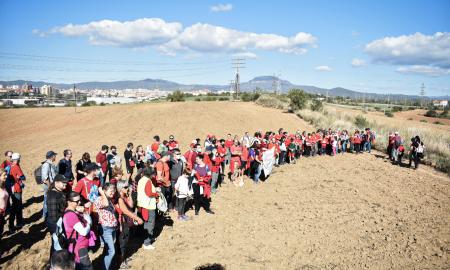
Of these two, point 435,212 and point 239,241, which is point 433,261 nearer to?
point 435,212

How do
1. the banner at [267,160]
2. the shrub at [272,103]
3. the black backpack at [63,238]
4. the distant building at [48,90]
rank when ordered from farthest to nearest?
the distant building at [48,90]
the shrub at [272,103]
the banner at [267,160]
the black backpack at [63,238]

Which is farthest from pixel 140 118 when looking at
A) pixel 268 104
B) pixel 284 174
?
pixel 284 174

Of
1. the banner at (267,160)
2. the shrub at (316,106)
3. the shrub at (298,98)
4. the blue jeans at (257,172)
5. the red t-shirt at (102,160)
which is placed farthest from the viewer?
the shrub at (298,98)

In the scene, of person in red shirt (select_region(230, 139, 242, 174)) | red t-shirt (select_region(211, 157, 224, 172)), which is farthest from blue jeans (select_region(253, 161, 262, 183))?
red t-shirt (select_region(211, 157, 224, 172))

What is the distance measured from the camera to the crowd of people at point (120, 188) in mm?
5074

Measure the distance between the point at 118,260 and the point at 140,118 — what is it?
29.7m

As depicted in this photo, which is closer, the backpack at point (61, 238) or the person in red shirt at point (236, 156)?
the backpack at point (61, 238)

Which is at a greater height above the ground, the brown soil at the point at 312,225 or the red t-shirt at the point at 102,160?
the red t-shirt at the point at 102,160

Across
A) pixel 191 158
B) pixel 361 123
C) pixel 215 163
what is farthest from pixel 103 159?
pixel 361 123

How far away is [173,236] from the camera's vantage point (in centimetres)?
816

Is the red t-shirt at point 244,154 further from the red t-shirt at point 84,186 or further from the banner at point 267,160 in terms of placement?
the red t-shirt at point 84,186

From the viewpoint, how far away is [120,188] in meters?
6.20

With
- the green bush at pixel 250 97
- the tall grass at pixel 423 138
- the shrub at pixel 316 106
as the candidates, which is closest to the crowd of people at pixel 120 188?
the tall grass at pixel 423 138

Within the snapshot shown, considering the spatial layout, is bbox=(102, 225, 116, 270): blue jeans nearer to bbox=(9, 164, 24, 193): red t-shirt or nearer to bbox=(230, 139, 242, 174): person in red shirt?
bbox=(9, 164, 24, 193): red t-shirt
